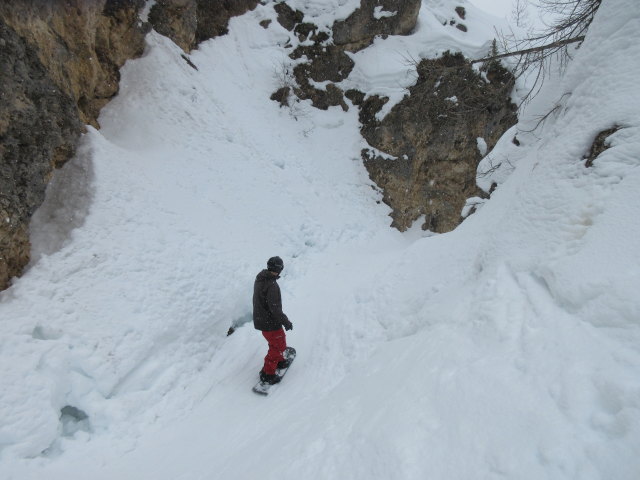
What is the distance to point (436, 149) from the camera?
1390 cm

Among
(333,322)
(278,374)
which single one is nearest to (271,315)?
(278,374)

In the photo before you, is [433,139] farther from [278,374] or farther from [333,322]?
[278,374]

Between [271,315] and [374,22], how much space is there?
15.4 meters

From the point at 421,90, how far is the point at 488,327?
13.4 m

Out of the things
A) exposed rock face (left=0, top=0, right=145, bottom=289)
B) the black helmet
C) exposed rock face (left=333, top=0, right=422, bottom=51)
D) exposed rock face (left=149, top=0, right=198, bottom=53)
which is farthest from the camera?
exposed rock face (left=333, top=0, right=422, bottom=51)

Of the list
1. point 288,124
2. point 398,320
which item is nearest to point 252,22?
point 288,124

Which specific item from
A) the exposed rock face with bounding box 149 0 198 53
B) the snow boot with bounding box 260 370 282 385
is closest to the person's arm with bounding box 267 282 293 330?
the snow boot with bounding box 260 370 282 385

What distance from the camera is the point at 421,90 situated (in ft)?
46.3

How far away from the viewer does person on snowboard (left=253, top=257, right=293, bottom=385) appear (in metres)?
4.51

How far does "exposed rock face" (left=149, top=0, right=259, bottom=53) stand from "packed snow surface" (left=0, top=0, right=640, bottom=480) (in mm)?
3214

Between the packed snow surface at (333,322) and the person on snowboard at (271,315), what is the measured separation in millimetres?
318

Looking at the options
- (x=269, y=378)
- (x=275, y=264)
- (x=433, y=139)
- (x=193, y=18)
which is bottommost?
(x=269, y=378)

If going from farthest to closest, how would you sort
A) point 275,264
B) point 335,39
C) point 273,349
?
1. point 335,39
2. point 273,349
3. point 275,264

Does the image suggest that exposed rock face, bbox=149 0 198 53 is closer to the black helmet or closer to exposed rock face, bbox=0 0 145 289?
exposed rock face, bbox=0 0 145 289
